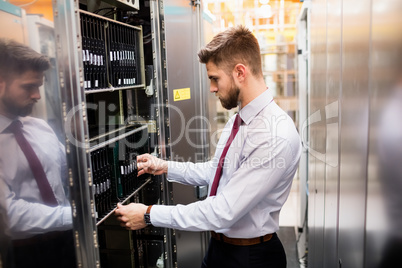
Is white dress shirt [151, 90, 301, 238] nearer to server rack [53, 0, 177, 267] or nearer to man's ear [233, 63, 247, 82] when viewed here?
man's ear [233, 63, 247, 82]

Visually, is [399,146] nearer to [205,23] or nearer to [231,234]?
[231,234]

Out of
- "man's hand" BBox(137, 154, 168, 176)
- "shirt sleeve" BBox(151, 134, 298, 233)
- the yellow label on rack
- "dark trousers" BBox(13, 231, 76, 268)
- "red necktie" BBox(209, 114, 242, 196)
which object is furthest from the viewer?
the yellow label on rack

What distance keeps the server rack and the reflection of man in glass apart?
7 centimetres

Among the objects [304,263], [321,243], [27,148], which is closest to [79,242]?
[27,148]

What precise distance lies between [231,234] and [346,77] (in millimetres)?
895

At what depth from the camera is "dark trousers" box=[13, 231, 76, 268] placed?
1211 mm

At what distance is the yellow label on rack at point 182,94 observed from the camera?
2.37 metres

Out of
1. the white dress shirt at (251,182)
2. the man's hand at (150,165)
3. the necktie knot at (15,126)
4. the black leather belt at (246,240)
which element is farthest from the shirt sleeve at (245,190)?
the necktie knot at (15,126)

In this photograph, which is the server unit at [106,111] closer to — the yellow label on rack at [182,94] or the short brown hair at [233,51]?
the yellow label on rack at [182,94]

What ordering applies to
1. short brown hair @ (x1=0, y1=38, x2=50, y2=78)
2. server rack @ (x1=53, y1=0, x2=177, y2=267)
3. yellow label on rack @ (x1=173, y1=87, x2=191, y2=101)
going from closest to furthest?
short brown hair @ (x1=0, y1=38, x2=50, y2=78), server rack @ (x1=53, y1=0, x2=177, y2=267), yellow label on rack @ (x1=173, y1=87, x2=191, y2=101)

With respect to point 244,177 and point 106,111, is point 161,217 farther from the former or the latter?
point 106,111

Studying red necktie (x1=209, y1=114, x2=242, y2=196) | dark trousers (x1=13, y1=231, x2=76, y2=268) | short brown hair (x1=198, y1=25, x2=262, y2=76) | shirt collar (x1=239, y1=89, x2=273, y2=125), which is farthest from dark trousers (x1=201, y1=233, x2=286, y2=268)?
short brown hair (x1=198, y1=25, x2=262, y2=76)

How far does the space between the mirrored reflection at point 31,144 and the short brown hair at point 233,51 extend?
2.44ft

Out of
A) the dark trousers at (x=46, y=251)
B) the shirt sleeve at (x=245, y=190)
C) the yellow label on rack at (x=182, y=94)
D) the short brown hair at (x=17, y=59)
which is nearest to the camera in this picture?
the short brown hair at (x=17, y=59)
